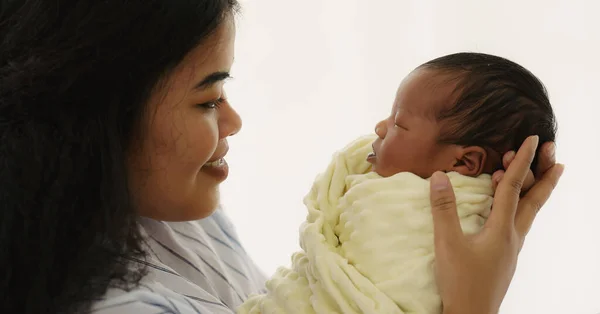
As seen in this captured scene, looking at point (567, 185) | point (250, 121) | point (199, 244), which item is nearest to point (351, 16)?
point (250, 121)

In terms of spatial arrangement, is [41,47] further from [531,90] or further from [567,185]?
[567,185]

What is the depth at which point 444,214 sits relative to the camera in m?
1.04

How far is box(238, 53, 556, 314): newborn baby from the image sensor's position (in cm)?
106

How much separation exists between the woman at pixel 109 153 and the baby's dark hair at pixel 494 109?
37mm

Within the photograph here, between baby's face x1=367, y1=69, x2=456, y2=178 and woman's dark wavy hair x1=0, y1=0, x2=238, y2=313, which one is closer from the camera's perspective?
woman's dark wavy hair x1=0, y1=0, x2=238, y2=313

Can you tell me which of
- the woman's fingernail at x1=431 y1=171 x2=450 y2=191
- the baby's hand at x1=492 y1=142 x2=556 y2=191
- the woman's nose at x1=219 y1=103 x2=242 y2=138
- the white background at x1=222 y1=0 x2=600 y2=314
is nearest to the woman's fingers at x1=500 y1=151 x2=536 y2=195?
the baby's hand at x1=492 y1=142 x2=556 y2=191

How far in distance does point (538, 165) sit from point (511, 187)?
0.14 metres

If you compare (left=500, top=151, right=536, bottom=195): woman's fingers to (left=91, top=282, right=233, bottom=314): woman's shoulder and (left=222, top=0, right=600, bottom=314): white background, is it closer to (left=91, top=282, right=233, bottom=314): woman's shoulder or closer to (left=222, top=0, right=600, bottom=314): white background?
(left=91, top=282, right=233, bottom=314): woman's shoulder

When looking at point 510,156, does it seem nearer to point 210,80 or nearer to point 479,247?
point 479,247

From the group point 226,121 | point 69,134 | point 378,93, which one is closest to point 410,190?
point 226,121

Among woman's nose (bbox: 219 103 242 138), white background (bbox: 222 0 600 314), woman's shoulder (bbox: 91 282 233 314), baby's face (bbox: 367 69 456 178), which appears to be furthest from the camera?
white background (bbox: 222 0 600 314)

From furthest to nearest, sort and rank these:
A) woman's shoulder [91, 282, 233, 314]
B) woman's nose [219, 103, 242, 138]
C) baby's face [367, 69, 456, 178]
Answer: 1. woman's nose [219, 103, 242, 138]
2. baby's face [367, 69, 456, 178]
3. woman's shoulder [91, 282, 233, 314]

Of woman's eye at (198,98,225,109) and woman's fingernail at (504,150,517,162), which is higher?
woman's eye at (198,98,225,109)

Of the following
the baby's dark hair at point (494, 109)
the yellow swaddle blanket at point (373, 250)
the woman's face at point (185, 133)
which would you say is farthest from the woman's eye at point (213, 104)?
the baby's dark hair at point (494, 109)
